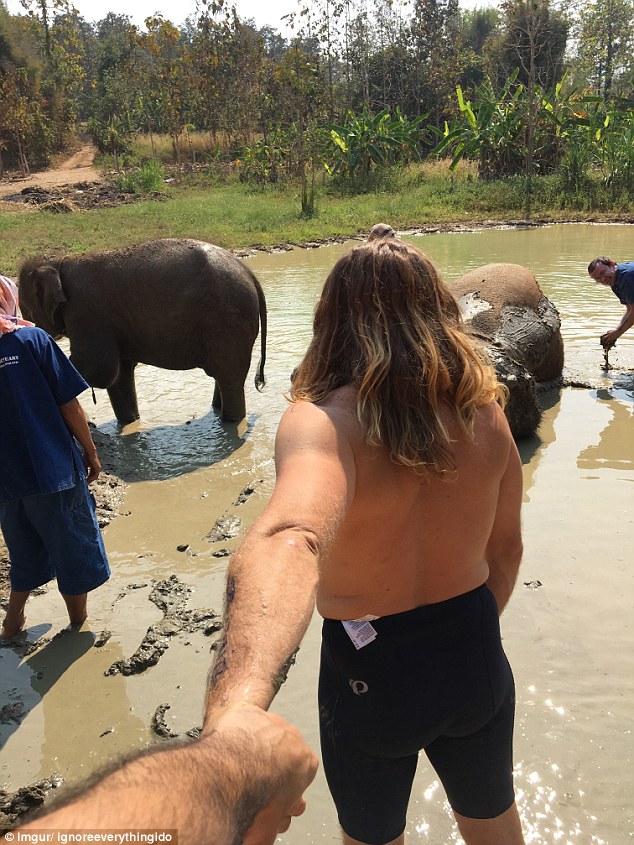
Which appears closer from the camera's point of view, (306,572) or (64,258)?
(306,572)

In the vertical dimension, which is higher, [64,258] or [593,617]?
[64,258]

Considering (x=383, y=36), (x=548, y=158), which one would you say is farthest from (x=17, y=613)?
(x=383, y=36)

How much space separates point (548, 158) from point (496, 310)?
21.4 m

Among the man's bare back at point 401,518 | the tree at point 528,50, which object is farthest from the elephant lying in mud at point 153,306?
the tree at point 528,50

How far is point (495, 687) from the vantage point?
1.80 m

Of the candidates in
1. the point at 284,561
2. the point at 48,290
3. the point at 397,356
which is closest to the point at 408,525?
the point at 397,356

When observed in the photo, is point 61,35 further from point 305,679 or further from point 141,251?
point 305,679

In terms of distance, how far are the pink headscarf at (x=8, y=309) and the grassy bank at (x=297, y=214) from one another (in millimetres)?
12284

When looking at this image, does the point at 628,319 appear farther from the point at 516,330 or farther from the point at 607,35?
the point at 607,35

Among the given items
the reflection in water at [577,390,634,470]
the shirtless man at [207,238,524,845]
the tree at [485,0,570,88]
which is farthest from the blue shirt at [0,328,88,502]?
the tree at [485,0,570,88]

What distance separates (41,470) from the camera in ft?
10.6

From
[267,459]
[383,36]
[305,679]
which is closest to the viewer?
[305,679]

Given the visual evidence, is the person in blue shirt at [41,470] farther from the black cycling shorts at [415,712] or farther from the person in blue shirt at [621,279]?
the person in blue shirt at [621,279]

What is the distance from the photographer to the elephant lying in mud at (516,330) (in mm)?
5664
